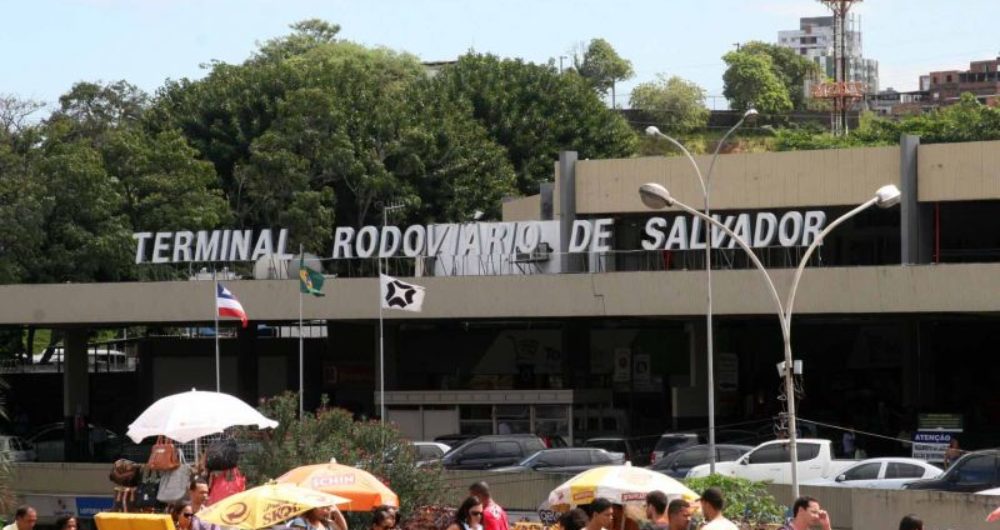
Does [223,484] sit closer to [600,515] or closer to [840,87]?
[600,515]

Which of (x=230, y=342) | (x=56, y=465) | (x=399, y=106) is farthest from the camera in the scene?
(x=399, y=106)

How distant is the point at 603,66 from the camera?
138125mm

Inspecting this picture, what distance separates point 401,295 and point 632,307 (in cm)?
642

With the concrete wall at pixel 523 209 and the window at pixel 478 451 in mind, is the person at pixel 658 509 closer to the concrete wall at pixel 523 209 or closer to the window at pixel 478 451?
the window at pixel 478 451

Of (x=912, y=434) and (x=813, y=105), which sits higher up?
(x=813, y=105)

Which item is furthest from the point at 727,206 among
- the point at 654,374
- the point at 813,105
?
the point at 813,105

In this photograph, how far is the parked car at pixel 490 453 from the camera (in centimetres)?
3897

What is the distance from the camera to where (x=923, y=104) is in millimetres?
155125

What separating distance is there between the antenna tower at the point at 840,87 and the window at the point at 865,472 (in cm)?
7425

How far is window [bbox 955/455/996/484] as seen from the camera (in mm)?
31391

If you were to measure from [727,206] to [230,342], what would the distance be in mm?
19405

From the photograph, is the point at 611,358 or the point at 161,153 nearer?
the point at 611,358

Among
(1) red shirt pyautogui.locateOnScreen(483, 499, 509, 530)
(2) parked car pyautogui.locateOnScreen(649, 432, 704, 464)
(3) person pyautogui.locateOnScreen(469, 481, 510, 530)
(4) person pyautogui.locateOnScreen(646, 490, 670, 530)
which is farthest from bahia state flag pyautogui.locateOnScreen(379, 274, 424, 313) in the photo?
(4) person pyautogui.locateOnScreen(646, 490, 670, 530)

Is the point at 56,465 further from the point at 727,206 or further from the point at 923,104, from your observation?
the point at 923,104
